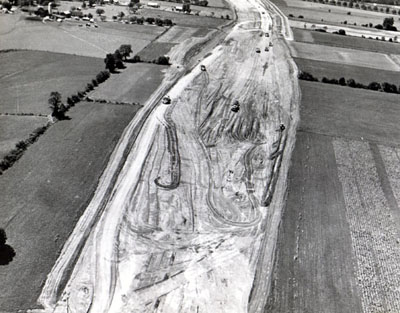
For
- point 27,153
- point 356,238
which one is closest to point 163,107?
point 27,153

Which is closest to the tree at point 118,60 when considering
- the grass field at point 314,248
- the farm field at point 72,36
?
the farm field at point 72,36

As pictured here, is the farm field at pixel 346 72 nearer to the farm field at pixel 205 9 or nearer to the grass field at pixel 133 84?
the grass field at pixel 133 84

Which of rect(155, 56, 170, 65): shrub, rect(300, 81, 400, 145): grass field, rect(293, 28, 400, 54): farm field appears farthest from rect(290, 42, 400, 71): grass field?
rect(155, 56, 170, 65): shrub

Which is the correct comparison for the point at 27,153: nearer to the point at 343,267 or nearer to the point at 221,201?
the point at 221,201

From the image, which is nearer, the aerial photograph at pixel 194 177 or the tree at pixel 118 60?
the aerial photograph at pixel 194 177

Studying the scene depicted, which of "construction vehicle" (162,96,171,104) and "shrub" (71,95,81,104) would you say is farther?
"construction vehicle" (162,96,171,104)

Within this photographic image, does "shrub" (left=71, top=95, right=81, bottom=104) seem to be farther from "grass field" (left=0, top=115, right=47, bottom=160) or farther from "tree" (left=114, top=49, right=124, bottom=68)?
"tree" (left=114, top=49, right=124, bottom=68)
